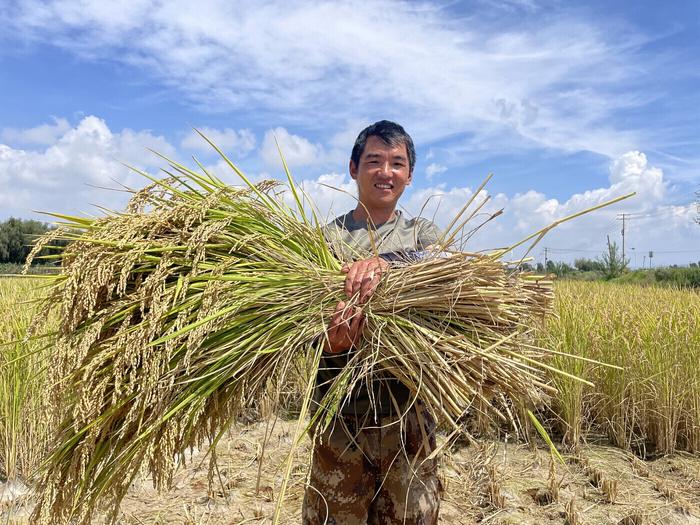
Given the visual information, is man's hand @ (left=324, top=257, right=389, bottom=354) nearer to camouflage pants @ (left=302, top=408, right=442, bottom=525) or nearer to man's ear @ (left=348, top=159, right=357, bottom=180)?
camouflage pants @ (left=302, top=408, right=442, bottom=525)

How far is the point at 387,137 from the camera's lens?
201cm

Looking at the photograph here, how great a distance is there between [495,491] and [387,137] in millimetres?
2224

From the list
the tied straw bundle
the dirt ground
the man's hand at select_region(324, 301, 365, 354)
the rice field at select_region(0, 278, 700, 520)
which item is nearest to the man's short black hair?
the tied straw bundle

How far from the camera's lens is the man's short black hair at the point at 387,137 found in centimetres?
202

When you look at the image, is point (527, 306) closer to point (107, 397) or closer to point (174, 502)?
point (107, 397)

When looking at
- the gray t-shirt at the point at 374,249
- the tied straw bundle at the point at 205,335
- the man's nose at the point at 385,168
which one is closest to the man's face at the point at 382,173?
the man's nose at the point at 385,168

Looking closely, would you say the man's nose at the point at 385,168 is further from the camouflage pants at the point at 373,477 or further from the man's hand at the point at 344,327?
the camouflage pants at the point at 373,477

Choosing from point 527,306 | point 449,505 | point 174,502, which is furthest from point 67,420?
point 449,505

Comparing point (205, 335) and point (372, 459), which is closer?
point (205, 335)

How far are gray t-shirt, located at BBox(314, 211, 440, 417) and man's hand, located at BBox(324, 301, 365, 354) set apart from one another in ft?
0.20

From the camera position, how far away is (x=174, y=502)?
300 centimetres

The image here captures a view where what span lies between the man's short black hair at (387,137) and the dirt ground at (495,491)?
1.45m

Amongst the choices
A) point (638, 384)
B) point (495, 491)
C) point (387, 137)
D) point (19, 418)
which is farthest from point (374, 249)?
point (638, 384)

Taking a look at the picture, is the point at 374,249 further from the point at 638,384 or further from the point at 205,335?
the point at 638,384
